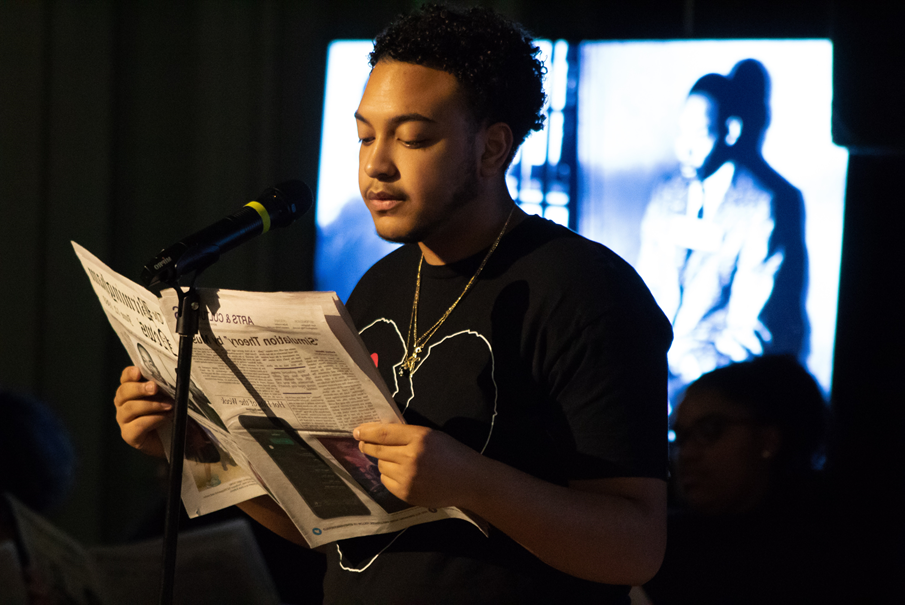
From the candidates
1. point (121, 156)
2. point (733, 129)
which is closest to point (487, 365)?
point (733, 129)

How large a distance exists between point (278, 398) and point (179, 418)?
0.33ft

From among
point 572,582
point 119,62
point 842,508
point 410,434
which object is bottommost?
point 842,508

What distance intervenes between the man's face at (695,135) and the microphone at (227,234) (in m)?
1.85

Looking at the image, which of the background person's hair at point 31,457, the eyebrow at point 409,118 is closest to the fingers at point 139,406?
the eyebrow at point 409,118

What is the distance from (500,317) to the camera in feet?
3.09

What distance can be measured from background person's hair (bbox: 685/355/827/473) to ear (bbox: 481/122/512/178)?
140 cm

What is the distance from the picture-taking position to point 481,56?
1.02 m

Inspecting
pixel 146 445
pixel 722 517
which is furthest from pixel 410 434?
pixel 722 517

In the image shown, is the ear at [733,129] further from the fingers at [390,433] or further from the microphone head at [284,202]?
the fingers at [390,433]

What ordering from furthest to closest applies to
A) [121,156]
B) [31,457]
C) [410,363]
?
[121,156]
[31,457]
[410,363]

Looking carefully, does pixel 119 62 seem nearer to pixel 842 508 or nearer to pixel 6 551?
pixel 6 551

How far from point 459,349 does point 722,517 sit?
141 centimetres

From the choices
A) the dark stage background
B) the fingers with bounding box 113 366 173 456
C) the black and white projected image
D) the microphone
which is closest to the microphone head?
the microphone

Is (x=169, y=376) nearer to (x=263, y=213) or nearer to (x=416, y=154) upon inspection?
(x=263, y=213)
